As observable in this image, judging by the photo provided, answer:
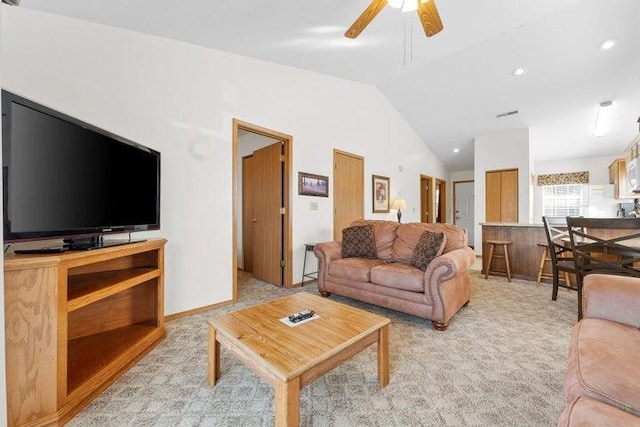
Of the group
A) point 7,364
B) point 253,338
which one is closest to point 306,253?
point 253,338

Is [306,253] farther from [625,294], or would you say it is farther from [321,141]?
[625,294]

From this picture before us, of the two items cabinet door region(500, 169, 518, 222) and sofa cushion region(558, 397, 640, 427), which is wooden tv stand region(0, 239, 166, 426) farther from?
cabinet door region(500, 169, 518, 222)

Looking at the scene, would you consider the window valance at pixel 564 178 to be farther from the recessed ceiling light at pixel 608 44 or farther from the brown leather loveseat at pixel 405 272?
the brown leather loveseat at pixel 405 272

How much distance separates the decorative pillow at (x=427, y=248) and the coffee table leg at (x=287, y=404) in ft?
5.94

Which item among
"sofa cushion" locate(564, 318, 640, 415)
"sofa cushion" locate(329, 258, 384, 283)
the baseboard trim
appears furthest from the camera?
"sofa cushion" locate(329, 258, 384, 283)

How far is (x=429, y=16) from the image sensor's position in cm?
197

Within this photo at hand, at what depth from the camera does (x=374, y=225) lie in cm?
329

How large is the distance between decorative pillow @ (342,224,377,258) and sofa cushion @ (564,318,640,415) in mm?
2023

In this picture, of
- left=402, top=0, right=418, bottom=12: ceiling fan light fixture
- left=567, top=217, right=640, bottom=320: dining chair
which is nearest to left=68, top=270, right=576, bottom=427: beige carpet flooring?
left=567, top=217, right=640, bottom=320: dining chair

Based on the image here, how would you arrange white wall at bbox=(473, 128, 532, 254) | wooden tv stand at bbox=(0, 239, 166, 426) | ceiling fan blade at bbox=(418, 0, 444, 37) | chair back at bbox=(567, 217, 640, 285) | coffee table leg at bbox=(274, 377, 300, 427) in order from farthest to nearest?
white wall at bbox=(473, 128, 532, 254), chair back at bbox=(567, 217, 640, 285), ceiling fan blade at bbox=(418, 0, 444, 37), wooden tv stand at bbox=(0, 239, 166, 426), coffee table leg at bbox=(274, 377, 300, 427)

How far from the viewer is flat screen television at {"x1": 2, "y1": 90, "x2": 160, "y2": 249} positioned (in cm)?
122

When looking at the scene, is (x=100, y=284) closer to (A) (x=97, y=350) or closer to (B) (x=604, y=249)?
(A) (x=97, y=350)

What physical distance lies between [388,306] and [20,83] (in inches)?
132

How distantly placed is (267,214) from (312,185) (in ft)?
2.53
